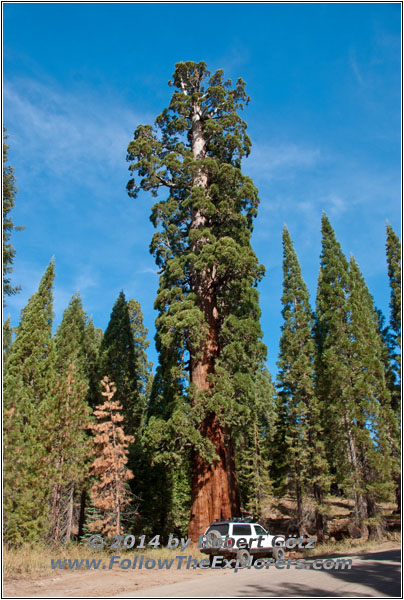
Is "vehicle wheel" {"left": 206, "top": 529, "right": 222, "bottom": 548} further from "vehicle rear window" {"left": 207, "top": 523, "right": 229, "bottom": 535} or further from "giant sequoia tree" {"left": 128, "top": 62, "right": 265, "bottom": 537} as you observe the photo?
"giant sequoia tree" {"left": 128, "top": 62, "right": 265, "bottom": 537}

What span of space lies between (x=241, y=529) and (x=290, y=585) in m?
3.92

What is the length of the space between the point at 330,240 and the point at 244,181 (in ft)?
43.1

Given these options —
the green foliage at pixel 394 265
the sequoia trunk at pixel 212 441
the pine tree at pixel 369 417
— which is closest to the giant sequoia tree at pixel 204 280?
Result: the sequoia trunk at pixel 212 441

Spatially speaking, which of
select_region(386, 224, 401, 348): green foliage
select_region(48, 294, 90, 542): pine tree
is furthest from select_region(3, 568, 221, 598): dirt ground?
select_region(386, 224, 401, 348): green foliage

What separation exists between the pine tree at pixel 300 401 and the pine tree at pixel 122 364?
9885mm

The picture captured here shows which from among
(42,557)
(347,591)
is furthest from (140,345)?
(347,591)

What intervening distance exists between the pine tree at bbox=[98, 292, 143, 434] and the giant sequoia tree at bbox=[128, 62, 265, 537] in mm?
10726

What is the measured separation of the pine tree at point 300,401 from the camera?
25.2 metres

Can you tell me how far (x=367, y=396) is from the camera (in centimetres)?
2273

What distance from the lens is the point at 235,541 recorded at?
1061 centimetres

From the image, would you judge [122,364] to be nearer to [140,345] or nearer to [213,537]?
[140,345]

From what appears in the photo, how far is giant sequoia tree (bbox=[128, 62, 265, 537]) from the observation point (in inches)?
543

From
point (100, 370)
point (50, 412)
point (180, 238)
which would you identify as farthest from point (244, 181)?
point (100, 370)

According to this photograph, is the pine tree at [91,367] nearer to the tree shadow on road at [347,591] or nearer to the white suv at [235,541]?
the white suv at [235,541]
